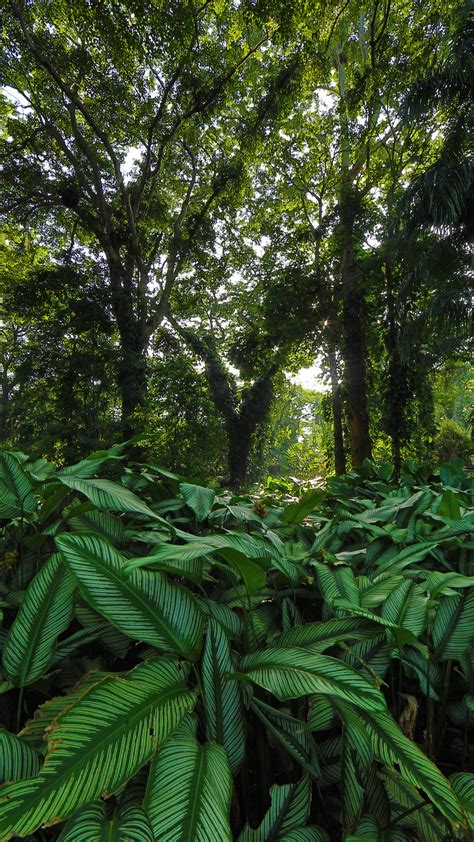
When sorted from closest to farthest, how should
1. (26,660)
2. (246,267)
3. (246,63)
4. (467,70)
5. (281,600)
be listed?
(26,660), (281,600), (467,70), (246,63), (246,267)

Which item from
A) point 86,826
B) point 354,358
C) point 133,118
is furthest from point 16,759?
point 133,118

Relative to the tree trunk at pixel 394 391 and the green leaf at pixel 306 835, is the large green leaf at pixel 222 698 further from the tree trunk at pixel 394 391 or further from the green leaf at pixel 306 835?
the tree trunk at pixel 394 391

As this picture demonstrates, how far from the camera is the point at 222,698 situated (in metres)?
0.55

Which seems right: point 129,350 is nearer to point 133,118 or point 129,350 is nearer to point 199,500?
point 133,118

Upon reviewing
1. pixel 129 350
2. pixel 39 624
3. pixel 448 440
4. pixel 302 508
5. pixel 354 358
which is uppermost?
pixel 129 350

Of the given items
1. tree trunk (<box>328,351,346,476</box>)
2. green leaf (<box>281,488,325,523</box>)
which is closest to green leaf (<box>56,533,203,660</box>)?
green leaf (<box>281,488,325,523</box>)

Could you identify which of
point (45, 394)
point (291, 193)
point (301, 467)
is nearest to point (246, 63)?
point (291, 193)

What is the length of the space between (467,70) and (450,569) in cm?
744

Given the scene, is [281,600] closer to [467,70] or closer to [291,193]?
[467,70]

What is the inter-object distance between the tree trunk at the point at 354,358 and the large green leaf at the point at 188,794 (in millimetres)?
7625

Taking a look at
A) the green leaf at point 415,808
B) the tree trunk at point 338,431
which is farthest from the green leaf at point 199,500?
the tree trunk at point 338,431

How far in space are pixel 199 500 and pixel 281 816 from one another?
0.66 m

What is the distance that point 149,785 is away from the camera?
0.40 m

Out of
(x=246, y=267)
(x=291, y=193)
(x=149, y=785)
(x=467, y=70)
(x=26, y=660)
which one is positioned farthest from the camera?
(x=246, y=267)
